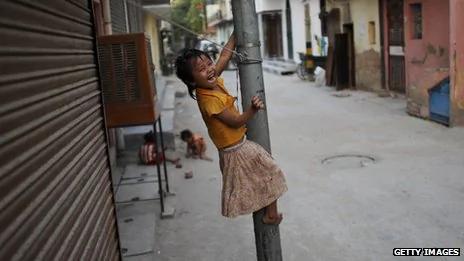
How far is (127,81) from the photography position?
5.22 meters

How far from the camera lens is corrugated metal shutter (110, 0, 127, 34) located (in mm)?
9475

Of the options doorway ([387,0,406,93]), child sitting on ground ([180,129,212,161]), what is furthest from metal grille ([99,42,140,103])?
doorway ([387,0,406,93])

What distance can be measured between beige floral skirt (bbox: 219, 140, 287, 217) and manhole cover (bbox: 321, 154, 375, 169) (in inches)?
186

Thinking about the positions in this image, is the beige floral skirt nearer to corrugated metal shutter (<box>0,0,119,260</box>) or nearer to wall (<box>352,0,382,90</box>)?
corrugated metal shutter (<box>0,0,119,260</box>)

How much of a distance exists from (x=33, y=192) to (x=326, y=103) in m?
12.2

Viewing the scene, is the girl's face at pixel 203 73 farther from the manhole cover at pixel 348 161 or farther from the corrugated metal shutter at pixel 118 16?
the corrugated metal shutter at pixel 118 16

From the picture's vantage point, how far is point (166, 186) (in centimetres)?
673

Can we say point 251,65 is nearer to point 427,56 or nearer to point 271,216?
point 271,216

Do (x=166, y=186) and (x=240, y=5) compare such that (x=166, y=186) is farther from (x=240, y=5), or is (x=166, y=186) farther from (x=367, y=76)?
(x=367, y=76)

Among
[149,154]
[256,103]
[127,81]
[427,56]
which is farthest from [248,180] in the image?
[427,56]

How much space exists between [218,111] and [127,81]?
274 cm

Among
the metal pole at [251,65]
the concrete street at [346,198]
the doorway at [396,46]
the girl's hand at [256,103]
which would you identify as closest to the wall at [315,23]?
the doorway at [396,46]

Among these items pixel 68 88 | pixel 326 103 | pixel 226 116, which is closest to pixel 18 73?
pixel 68 88

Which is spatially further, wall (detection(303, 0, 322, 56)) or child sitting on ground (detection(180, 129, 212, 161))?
wall (detection(303, 0, 322, 56))
